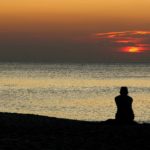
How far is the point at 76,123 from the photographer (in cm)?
1627

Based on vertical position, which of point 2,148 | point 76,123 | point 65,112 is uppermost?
point 65,112

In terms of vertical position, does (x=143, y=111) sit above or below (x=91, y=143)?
above

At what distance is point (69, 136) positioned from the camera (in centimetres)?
1345

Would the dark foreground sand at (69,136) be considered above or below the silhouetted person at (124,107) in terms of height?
below

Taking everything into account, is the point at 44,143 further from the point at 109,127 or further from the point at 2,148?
the point at 109,127

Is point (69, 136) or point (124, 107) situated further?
point (124, 107)

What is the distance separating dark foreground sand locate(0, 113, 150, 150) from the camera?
1220 centimetres

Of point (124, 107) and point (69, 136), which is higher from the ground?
point (124, 107)

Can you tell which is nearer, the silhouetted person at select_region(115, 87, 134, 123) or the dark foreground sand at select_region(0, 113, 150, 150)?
the dark foreground sand at select_region(0, 113, 150, 150)

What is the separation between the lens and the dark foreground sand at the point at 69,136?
40.0 ft

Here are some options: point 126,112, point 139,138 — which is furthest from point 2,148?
point 126,112

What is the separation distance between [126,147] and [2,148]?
2.62 meters

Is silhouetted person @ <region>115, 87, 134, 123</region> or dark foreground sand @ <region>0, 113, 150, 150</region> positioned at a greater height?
silhouetted person @ <region>115, 87, 134, 123</region>

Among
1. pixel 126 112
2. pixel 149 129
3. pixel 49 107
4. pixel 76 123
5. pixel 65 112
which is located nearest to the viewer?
pixel 149 129
